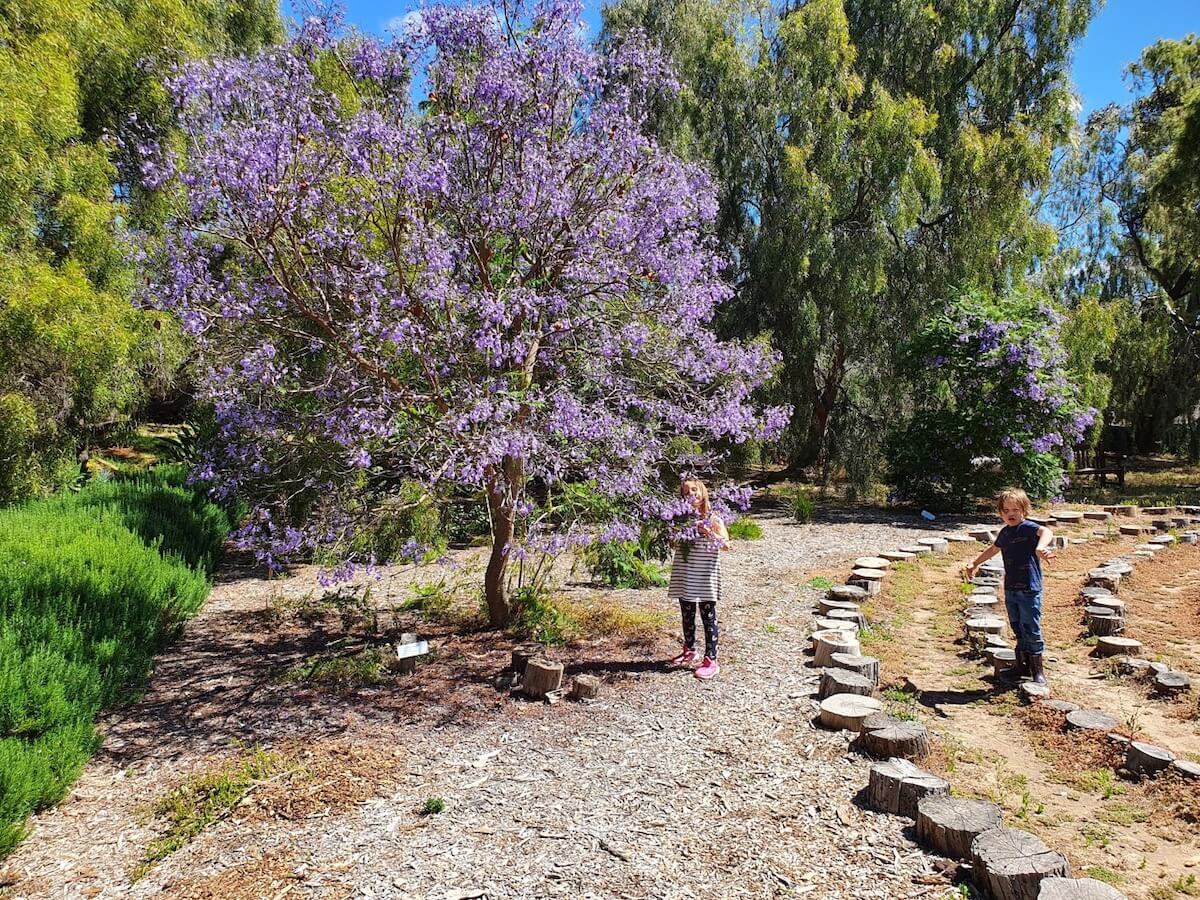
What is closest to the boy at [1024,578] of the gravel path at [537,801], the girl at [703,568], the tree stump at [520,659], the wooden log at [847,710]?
the wooden log at [847,710]

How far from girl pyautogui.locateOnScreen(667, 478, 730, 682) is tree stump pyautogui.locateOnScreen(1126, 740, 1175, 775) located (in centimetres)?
218

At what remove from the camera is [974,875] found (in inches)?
107

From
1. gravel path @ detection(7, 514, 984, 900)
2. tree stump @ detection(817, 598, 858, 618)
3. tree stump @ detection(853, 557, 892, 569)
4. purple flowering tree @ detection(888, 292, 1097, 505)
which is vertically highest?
purple flowering tree @ detection(888, 292, 1097, 505)

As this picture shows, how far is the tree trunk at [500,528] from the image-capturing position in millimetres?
5074

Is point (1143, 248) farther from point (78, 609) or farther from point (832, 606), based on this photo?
point (78, 609)

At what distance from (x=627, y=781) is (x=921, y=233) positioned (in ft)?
42.9

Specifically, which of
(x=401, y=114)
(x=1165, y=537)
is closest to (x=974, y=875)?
(x=401, y=114)

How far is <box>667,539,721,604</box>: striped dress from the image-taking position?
189 inches

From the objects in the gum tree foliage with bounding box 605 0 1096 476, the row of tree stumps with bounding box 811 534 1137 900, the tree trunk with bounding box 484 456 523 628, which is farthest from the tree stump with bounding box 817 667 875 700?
the gum tree foliage with bounding box 605 0 1096 476

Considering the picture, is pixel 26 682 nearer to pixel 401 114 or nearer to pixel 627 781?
pixel 627 781

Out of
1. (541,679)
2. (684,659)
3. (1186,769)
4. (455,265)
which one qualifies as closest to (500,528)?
(541,679)

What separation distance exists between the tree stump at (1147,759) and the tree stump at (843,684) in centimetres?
124

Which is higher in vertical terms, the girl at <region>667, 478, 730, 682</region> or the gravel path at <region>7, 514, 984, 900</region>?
the girl at <region>667, 478, 730, 682</region>

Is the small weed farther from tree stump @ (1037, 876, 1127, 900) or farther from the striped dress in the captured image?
tree stump @ (1037, 876, 1127, 900)
